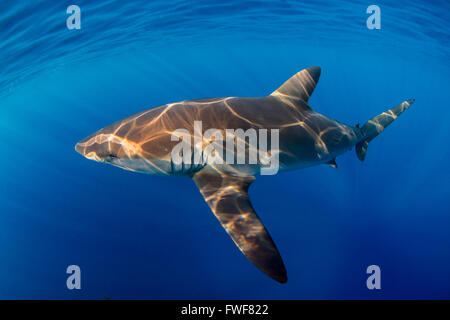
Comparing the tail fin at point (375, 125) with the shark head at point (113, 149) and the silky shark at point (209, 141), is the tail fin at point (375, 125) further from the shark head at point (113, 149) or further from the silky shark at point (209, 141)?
the shark head at point (113, 149)

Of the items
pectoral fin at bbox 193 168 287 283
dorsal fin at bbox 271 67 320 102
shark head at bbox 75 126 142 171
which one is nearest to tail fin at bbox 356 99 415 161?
dorsal fin at bbox 271 67 320 102

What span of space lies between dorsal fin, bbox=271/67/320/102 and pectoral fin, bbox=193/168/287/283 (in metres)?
1.62

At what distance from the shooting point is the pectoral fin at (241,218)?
2047 mm

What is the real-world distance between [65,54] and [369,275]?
19.2 m

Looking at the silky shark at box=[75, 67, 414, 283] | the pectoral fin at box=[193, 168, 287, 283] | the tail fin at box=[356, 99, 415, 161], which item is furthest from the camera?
the tail fin at box=[356, 99, 415, 161]

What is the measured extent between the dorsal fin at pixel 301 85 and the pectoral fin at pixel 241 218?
1.62 meters

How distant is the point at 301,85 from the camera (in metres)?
3.54

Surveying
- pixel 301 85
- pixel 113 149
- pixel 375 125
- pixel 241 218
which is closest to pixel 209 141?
pixel 241 218

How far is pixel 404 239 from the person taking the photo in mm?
8484

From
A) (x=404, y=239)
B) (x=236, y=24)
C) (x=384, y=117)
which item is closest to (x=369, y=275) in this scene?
(x=404, y=239)

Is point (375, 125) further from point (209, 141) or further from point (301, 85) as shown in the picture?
point (209, 141)

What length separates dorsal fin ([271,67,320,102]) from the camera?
3454 mm

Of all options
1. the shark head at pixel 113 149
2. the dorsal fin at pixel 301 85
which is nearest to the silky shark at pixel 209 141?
the shark head at pixel 113 149

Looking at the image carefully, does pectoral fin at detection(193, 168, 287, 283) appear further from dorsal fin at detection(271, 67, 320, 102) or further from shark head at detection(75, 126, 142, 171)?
dorsal fin at detection(271, 67, 320, 102)
